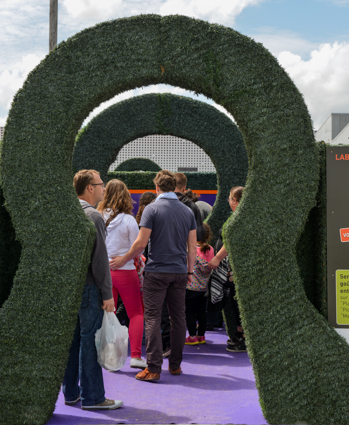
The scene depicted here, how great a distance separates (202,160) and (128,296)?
2135cm

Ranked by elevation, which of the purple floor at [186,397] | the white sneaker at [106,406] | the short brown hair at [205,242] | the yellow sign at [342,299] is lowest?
the purple floor at [186,397]

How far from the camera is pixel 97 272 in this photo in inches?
127

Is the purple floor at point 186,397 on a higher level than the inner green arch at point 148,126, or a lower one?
lower

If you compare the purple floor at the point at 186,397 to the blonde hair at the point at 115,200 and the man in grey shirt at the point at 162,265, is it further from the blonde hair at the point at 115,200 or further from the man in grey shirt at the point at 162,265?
the blonde hair at the point at 115,200

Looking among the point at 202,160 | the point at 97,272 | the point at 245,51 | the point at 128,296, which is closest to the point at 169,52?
the point at 245,51

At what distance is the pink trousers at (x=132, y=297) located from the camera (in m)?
4.25

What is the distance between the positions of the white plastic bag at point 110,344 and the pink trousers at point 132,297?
1002 mm

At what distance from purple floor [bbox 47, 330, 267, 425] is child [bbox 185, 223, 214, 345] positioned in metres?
0.59

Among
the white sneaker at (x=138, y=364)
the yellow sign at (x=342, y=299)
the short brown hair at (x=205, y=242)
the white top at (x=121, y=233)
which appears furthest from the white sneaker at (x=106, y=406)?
the short brown hair at (x=205, y=242)

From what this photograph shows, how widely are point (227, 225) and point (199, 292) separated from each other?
210cm

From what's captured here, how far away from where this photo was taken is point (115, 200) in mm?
4344

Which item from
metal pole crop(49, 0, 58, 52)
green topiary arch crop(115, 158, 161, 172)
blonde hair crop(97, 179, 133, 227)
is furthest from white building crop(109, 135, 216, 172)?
blonde hair crop(97, 179, 133, 227)

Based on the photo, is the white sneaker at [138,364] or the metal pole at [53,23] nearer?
the white sneaker at [138,364]

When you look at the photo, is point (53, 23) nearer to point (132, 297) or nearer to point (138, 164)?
point (138, 164)
